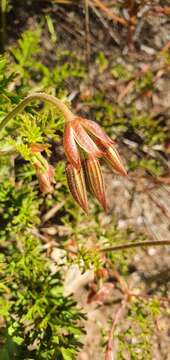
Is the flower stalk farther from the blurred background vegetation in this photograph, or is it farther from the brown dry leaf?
the brown dry leaf

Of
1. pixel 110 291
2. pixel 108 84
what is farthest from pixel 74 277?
pixel 108 84

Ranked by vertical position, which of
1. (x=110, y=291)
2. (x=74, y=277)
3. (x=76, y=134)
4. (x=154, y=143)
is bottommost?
(x=110, y=291)

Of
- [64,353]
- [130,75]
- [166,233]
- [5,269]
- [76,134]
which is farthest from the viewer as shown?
[130,75]

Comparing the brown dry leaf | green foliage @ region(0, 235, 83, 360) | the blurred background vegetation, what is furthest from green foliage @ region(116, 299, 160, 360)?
green foliage @ region(0, 235, 83, 360)

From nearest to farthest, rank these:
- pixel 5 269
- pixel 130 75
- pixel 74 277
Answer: pixel 5 269 < pixel 74 277 < pixel 130 75

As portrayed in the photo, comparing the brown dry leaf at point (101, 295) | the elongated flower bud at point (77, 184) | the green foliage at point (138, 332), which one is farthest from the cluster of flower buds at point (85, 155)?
the brown dry leaf at point (101, 295)

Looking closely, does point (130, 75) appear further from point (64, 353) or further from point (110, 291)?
point (64, 353)

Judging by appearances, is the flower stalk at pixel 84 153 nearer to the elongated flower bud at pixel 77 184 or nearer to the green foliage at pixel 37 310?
the elongated flower bud at pixel 77 184

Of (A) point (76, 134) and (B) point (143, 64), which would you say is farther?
(B) point (143, 64)

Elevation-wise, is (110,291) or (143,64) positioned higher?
(143,64)
